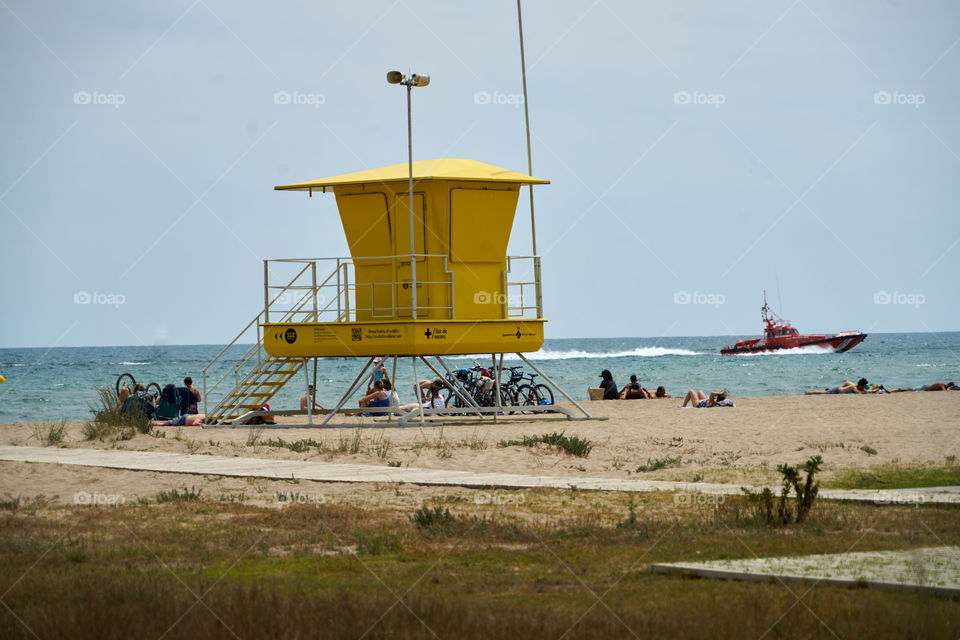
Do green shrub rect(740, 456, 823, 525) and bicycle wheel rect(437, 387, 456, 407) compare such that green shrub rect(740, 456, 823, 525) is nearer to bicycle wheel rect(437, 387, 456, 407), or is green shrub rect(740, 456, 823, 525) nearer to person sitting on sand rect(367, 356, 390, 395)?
bicycle wheel rect(437, 387, 456, 407)

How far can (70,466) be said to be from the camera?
15.2 m

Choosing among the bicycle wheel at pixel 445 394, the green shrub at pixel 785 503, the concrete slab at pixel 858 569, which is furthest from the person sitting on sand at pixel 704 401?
the concrete slab at pixel 858 569

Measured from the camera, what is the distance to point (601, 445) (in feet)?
61.2

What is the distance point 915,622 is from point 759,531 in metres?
3.55

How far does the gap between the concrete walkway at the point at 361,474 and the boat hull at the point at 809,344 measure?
93859 millimetres

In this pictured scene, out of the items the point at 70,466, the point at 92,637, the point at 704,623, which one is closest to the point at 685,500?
the point at 704,623

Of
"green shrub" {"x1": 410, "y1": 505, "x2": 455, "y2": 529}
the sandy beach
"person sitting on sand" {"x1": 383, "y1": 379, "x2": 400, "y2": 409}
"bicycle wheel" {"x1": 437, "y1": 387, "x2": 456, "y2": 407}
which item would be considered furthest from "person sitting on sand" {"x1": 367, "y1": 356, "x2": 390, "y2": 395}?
"green shrub" {"x1": 410, "y1": 505, "x2": 455, "y2": 529}

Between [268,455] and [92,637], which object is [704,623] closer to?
[92,637]

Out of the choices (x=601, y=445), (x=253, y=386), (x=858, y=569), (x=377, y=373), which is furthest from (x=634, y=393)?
(x=858, y=569)

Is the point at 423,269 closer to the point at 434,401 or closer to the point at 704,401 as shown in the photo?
the point at 434,401

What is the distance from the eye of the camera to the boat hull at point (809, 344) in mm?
103562

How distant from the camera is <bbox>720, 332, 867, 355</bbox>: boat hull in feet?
340

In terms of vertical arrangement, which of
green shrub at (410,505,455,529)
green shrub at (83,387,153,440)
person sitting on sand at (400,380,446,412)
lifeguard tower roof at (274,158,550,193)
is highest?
lifeguard tower roof at (274,158,550,193)

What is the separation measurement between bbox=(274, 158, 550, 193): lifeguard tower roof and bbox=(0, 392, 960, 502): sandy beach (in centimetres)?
511
